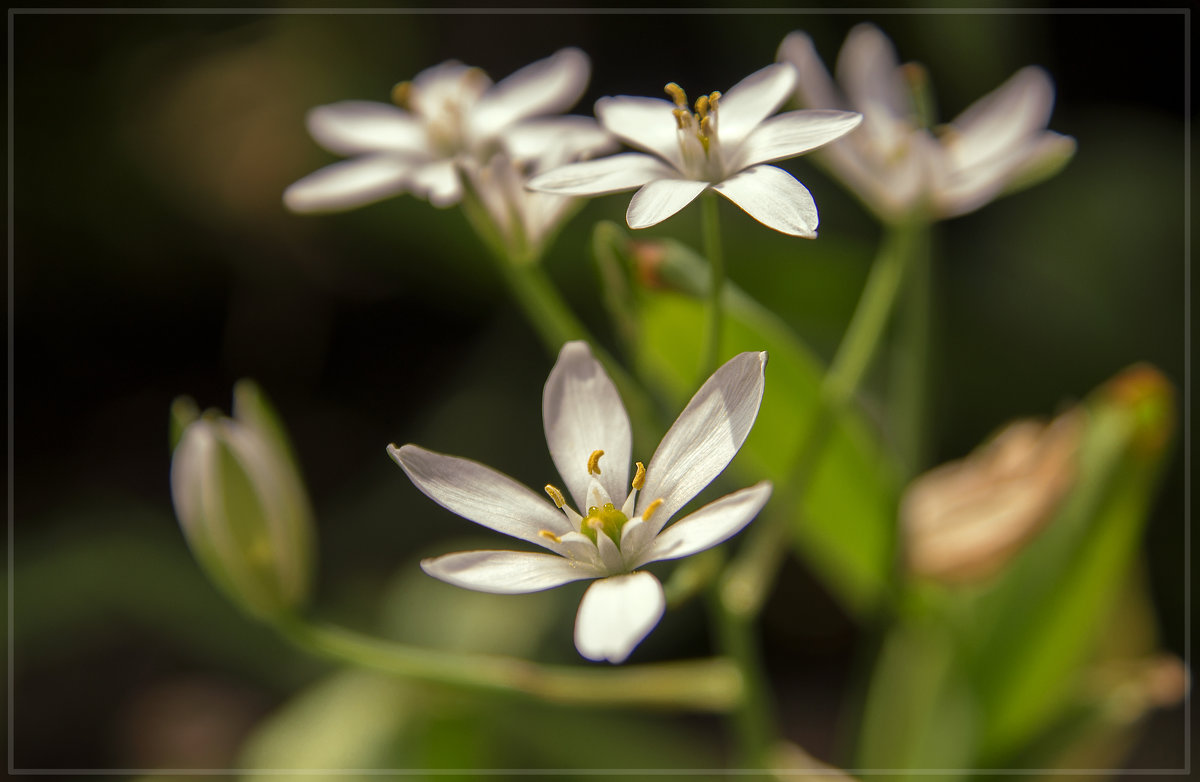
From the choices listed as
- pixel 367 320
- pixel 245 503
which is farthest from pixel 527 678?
pixel 367 320

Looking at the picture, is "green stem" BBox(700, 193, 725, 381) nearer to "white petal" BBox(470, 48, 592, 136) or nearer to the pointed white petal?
the pointed white petal

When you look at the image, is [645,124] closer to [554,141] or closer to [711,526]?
[554,141]

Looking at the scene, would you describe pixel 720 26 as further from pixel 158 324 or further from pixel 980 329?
pixel 158 324

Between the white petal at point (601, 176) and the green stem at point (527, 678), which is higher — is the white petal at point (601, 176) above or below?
above

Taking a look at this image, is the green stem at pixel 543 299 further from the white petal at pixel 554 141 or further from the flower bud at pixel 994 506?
the flower bud at pixel 994 506

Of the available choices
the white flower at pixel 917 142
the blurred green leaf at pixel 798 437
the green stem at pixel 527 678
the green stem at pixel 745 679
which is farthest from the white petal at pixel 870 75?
the green stem at pixel 527 678

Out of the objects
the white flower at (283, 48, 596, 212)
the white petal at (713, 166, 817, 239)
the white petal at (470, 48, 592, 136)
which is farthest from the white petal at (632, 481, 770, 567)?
the white petal at (470, 48, 592, 136)
